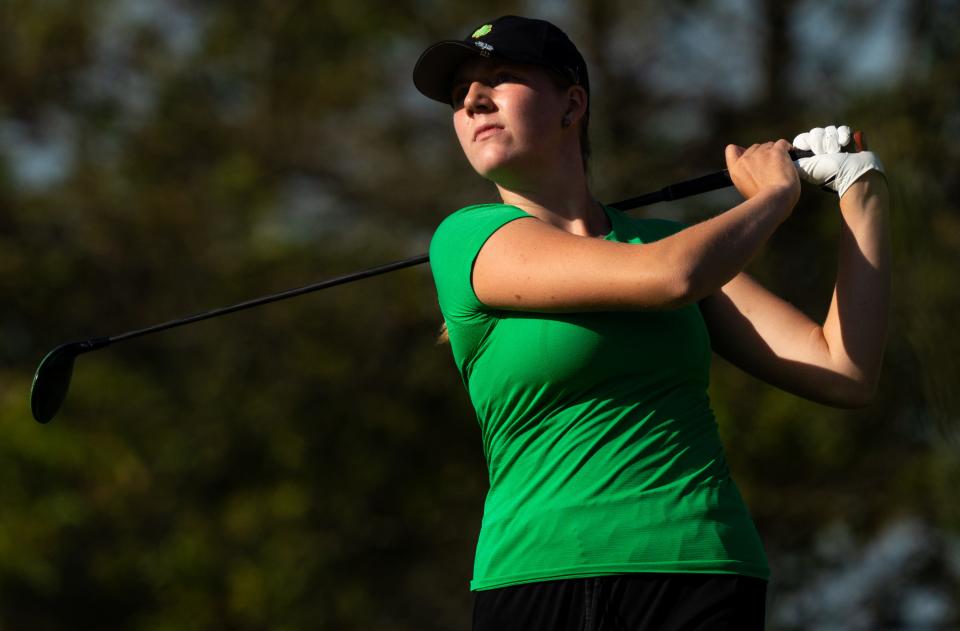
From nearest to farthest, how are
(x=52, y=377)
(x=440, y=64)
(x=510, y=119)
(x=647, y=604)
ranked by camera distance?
(x=647, y=604), (x=510, y=119), (x=440, y=64), (x=52, y=377)

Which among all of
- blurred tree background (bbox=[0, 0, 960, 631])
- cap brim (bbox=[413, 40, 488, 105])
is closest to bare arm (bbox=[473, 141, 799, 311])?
cap brim (bbox=[413, 40, 488, 105])

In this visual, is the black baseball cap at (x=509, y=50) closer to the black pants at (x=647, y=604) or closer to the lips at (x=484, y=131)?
the lips at (x=484, y=131)

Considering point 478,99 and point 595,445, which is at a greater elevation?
point 478,99

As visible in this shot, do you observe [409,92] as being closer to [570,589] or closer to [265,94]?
[265,94]

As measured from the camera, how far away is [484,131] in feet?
8.69

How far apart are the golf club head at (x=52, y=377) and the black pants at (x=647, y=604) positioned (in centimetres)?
151

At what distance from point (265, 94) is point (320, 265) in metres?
1.96

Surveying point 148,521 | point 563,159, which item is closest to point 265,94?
point 148,521

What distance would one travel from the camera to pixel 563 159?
2.71 m

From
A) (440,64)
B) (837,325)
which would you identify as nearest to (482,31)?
(440,64)

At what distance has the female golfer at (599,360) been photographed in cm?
A: 231

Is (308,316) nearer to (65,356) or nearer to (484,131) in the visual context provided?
(65,356)

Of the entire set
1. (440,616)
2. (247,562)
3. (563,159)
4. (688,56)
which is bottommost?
(440,616)

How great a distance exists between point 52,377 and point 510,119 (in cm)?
142
